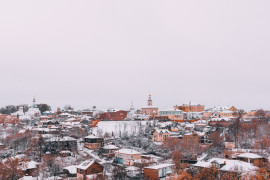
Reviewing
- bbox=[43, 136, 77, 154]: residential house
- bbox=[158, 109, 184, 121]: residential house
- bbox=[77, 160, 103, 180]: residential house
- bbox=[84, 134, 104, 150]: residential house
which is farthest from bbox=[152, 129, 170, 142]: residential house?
bbox=[158, 109, 184, 121]: residential house

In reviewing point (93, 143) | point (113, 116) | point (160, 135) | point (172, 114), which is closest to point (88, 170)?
point (93, 143)

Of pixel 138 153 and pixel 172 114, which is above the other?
pixel 172 114

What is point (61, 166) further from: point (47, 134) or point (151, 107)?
point (151, 107)

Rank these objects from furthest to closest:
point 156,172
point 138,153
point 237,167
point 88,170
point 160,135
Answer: point 160,135
point 138,153
point 156,172
point 88,170
point 237,167

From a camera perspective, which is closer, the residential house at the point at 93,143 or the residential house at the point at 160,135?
the residential house at the point at 93,143

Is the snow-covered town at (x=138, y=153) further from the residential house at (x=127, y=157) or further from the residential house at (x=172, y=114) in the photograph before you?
the residential house at (x=172, y=114)

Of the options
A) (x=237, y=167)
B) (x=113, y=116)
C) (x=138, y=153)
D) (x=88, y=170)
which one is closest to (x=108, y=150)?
(x=138, y=153)

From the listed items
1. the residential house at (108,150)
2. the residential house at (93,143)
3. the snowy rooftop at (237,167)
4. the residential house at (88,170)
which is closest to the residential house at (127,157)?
the residential house at (108,150)

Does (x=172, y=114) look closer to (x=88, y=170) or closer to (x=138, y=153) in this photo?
(x=138, y=153)

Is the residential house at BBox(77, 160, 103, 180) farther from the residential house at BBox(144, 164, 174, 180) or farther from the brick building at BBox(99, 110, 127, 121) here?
the brick building at BBox(99, 110, 127, 121)

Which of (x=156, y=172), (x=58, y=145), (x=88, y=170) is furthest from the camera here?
(x=58, y=145)

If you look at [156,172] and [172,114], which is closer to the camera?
[156,172]

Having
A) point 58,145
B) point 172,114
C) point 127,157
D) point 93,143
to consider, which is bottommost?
point 127,157

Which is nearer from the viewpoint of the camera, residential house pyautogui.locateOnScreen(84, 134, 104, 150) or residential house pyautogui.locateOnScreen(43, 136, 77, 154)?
residential house pyautogui.locateOnScreen(43, 136, 77, 154)
